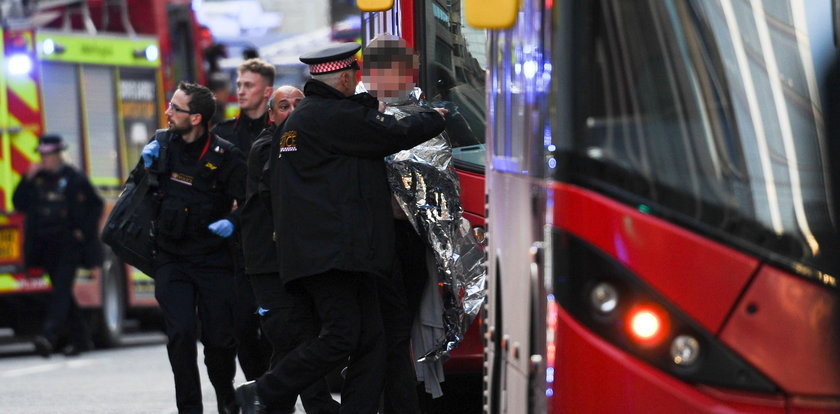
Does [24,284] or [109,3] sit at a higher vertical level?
[109,3]

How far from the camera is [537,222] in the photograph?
16.2 feet

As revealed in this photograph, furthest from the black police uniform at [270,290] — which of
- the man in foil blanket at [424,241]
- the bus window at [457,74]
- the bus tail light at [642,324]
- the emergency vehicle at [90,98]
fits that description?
the emergency vehicle at [90,98]

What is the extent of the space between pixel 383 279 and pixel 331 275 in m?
0.39

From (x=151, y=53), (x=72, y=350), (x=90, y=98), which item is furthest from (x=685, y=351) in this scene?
(x=151, y=53)

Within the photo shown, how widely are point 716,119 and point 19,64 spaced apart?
11.6 meters

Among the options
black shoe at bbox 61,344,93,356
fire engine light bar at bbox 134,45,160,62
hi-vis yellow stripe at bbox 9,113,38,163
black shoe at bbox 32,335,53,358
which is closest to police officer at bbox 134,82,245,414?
black shoe at bbox 32,335,53,358

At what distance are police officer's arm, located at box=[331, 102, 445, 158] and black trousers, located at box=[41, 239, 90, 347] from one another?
8525 mm

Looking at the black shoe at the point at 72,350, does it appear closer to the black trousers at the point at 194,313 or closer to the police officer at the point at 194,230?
the black trousers at the point at 194,313

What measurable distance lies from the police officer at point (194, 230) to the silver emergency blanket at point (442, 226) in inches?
52.0

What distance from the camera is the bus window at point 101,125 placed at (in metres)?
16.3

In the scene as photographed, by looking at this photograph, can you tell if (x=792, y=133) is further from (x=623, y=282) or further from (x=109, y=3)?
(x=109, y=3)

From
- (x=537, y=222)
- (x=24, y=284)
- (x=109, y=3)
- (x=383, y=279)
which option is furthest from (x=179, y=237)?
(x=109, y=3)

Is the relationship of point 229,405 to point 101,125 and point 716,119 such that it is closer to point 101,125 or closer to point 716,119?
point 716,119

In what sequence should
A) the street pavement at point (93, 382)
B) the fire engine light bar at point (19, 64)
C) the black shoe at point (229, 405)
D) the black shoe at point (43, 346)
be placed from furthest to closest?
1. the fire engine light bar at point (19, 64)
2. the black shoe at point (43, 346)
3. the street pavement at point (93, 382)
4. the black shoe at point (229, 405)
